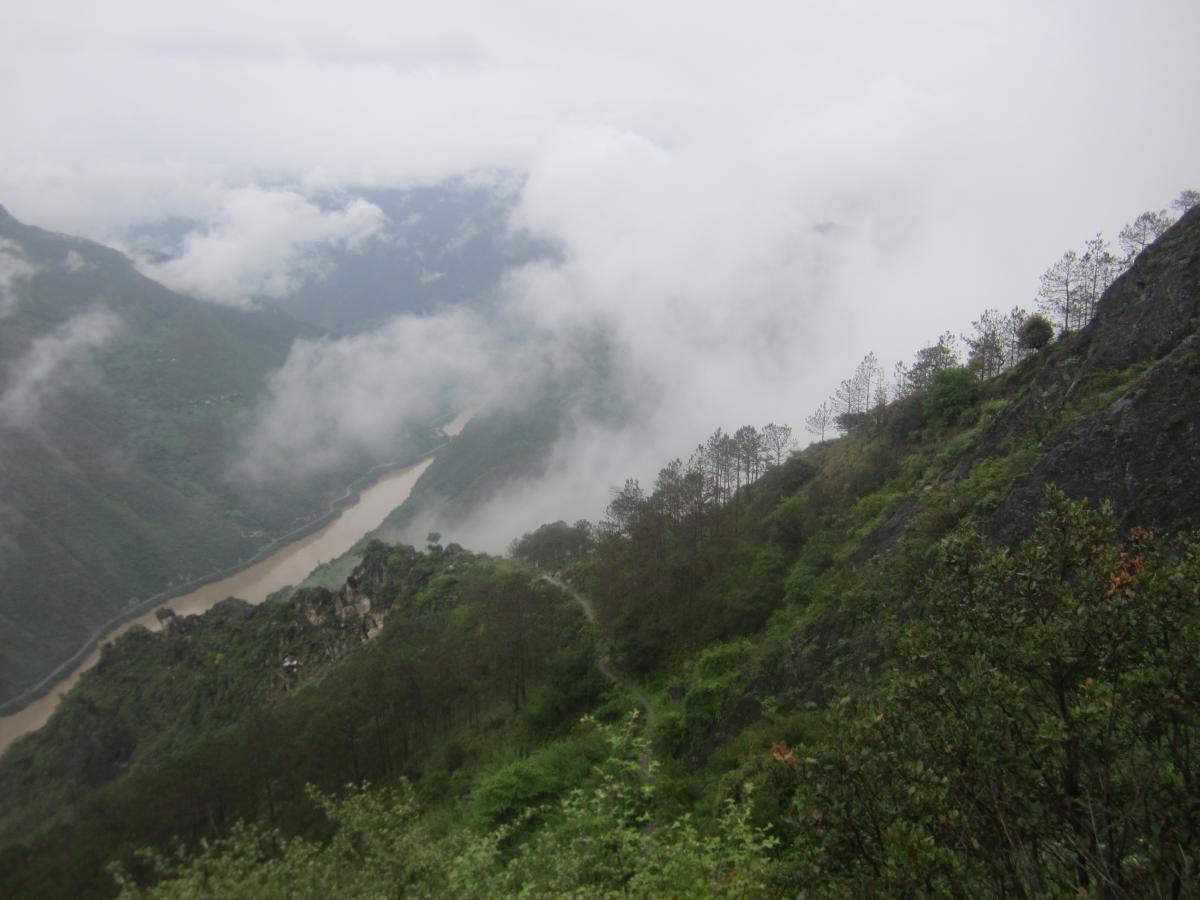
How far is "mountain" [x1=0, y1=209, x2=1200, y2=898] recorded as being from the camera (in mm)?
5902

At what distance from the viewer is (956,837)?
593cm

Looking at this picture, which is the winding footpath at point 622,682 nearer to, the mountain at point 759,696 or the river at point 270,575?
the mountain at point 759,696

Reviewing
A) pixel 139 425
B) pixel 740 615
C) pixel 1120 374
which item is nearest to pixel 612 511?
pixel 740 615

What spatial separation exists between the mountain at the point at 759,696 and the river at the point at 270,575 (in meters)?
23.0

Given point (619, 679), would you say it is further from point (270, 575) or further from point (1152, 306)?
point (270, 575)

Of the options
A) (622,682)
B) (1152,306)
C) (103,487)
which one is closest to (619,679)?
(622,682)

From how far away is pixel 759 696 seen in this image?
22.7 m

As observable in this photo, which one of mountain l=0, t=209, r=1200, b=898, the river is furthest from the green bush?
the river

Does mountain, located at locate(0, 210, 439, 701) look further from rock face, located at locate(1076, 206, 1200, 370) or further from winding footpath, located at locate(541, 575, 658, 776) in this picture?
rock face, located at locate(1076, 206, 1200, 370)

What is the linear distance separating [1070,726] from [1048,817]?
2.75 feet

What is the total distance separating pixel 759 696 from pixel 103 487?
157m

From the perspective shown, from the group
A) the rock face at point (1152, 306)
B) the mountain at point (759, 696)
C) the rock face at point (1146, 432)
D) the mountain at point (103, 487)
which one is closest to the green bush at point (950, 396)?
the mountain at point (759, 696)

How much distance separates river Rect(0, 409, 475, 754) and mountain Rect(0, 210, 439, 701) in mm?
3630

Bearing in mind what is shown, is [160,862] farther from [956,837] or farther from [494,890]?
[956,837]
